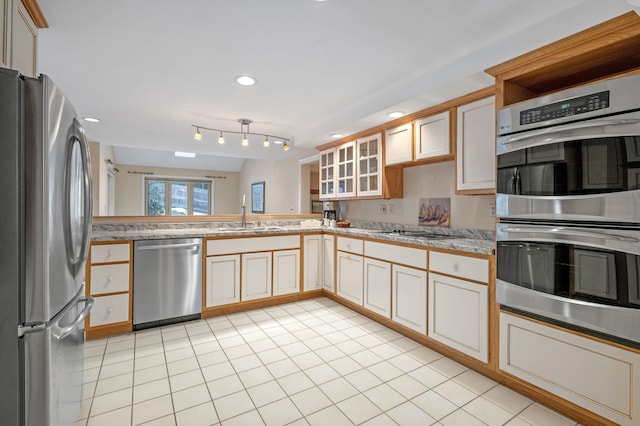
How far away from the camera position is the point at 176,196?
8617 mm

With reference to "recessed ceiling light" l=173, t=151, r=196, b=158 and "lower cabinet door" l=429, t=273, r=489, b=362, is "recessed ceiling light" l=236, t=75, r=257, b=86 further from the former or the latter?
"recessed ceiling light" l=173, t=151, r=196, b=158

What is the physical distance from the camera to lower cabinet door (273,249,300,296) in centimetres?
358

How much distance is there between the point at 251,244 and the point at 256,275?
355mm

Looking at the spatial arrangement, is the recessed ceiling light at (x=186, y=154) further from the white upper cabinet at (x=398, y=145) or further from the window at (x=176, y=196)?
the white upper cabinet at (x=398, y=145)

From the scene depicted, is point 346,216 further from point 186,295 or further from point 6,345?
point 6,345

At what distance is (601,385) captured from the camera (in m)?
1.56

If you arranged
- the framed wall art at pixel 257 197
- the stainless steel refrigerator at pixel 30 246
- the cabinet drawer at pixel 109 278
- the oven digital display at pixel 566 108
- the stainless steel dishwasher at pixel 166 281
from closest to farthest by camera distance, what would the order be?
1. the stainless steel refrigerator at pixel 30 246
2. the oven digital display at pixel 566 108
3. the cabinet drawer at pixel 109 278
4. the stainless steel dishwasher at pixel 166 281
5. the framed wall art at pixel 257 197

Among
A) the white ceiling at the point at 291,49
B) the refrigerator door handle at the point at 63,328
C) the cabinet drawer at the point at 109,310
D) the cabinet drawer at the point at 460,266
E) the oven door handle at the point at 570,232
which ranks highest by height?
the white ceiling at the point at 291,49

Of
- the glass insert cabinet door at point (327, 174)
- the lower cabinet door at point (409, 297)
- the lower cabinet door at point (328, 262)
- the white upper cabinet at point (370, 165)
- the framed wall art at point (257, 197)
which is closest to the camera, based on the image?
the lower cabinet door at point (409, 297)

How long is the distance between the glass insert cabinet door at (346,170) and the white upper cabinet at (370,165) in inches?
4.6

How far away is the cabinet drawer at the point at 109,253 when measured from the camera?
2.67 meters

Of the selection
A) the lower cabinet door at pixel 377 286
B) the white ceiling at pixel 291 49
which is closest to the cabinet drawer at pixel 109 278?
the white ceiling at pixel 291 49

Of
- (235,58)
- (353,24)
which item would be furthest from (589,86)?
(235,58)

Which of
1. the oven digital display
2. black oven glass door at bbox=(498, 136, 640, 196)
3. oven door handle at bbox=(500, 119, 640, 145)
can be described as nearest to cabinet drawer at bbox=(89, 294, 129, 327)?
black oven glass door at bbox=(498, 136, 640, 196)
